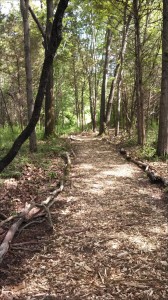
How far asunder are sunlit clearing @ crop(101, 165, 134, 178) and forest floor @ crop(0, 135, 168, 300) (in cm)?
89

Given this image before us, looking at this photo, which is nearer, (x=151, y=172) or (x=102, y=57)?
(x=151, y=172)

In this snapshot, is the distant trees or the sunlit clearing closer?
the sunlit clearing

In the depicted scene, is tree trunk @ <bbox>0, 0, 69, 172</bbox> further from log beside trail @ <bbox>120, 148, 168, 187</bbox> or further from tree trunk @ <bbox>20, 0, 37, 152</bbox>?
tree trunk @ <bbox>20, 0, 37, 152</bbox>

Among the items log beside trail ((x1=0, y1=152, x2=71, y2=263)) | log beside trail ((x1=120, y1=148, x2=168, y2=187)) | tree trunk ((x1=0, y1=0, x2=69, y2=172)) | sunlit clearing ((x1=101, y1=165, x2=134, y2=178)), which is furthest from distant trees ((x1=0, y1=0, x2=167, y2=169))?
tree trunk ((x1=0, y1=0, x2=69, y2=172))

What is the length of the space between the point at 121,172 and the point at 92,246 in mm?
4236

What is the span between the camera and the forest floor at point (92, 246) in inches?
122

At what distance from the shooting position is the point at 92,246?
402 centimetres

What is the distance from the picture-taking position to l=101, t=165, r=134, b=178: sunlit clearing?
777cm

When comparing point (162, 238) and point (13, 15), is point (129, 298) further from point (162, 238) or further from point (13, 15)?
point (13, 15)

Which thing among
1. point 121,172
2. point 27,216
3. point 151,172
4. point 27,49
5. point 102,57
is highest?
point 102,57

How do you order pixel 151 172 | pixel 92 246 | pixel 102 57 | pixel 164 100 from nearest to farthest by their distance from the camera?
pixel 92 246
pixel 151 172
pixel 164 100
pixel 102 57

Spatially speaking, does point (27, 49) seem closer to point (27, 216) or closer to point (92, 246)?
point (27, 216)

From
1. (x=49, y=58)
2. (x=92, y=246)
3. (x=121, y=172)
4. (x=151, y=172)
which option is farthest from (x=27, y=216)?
(x=121, y=172)

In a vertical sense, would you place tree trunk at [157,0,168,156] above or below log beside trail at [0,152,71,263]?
above
